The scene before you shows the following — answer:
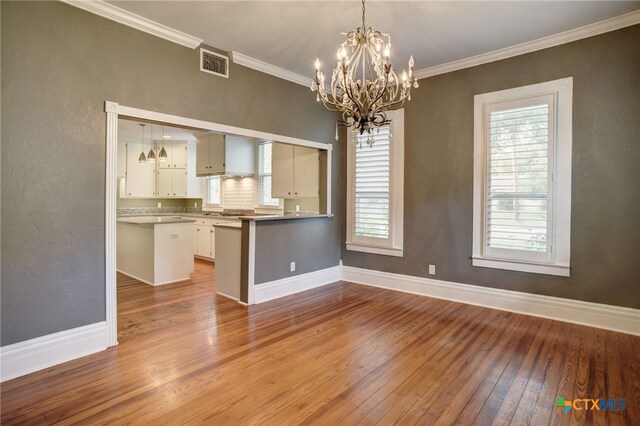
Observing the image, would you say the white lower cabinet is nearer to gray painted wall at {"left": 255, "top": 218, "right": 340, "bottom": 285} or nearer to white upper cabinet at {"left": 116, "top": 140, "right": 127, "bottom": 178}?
white upper cabinet at {"left": 116, "top": 140, "right": 127, "bottom": 178}

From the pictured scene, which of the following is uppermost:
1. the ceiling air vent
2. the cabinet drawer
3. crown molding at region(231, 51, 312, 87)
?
crown molding at region(231, 51, 312, 87)

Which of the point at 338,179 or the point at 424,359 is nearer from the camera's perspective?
the point at 424,359

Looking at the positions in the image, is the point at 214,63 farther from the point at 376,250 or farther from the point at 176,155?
the point at 176,155

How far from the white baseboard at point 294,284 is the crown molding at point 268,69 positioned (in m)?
2.64

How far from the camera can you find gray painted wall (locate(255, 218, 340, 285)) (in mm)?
4371

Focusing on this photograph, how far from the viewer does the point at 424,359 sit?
278 centimetres

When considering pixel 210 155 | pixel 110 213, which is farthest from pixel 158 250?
pixel 210 155

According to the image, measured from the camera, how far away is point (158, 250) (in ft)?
17.1

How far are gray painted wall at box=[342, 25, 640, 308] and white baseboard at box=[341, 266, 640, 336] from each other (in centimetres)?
8

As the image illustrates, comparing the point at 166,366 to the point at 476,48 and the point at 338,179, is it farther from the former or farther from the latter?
the point at 476,48

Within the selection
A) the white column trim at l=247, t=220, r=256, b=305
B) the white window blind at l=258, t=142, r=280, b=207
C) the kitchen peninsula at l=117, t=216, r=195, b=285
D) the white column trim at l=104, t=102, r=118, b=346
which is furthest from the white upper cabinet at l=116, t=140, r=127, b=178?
the white column trim at l=104, t=102, r=118, b=346

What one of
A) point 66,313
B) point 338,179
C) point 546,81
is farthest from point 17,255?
point 546,81

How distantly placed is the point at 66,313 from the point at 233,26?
9.58ft

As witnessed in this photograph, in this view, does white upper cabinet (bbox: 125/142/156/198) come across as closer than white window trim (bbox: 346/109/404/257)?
No
